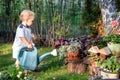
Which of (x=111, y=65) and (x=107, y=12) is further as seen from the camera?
(x=107, y=12)

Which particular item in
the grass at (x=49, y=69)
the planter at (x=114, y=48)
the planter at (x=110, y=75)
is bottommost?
the grass at (x=49, y=69)

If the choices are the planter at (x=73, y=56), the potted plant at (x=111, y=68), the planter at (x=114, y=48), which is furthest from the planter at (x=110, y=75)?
the planter at (x=73, y=56)

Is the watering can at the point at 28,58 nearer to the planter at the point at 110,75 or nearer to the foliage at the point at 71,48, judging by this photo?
the foliage at the point at 71,48

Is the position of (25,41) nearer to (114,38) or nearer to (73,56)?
(73,56)

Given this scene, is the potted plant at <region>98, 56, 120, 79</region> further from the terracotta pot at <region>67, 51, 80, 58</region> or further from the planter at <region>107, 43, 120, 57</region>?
the terracotta pot at <region>67, 51, 80, 58</region>

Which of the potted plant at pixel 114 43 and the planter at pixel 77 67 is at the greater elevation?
the potted plant at pixel 114 43

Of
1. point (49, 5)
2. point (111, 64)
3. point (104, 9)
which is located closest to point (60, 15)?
point (49, 5)

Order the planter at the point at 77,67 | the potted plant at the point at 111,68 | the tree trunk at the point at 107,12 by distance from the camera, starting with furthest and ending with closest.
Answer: the tree trunk at the point at 107,12 < the planter at the point at 77,67 < the potted plant at the point at 111,68

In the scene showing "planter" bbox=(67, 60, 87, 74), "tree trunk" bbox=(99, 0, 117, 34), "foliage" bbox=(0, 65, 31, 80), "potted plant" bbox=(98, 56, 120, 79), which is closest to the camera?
"foliage" bbox=(0, 65, 31, 80)

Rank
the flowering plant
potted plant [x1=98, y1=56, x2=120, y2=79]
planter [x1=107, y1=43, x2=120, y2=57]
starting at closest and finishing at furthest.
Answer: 1. potted plant [x1=98, y1=56, x2=120, y2=79]
2. planter [x1=107, y1=43, x2=120, y2=57]
3. the flowering plant

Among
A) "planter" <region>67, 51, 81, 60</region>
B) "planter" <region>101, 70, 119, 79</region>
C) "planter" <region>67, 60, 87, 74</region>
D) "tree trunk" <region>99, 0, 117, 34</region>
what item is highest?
"tree trunk" <region>99, 0, 117, 34</region>

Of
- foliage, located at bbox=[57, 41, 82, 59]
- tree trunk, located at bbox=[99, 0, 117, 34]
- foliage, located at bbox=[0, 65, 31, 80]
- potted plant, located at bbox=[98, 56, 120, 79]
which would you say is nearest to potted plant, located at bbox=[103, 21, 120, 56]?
potted plant, located at bbox=[98, 56, 120, 79]

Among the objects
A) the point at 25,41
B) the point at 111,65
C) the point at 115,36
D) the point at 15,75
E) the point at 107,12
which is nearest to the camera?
the point at 15,75

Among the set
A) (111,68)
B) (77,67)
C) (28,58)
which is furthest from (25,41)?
(111,68)
